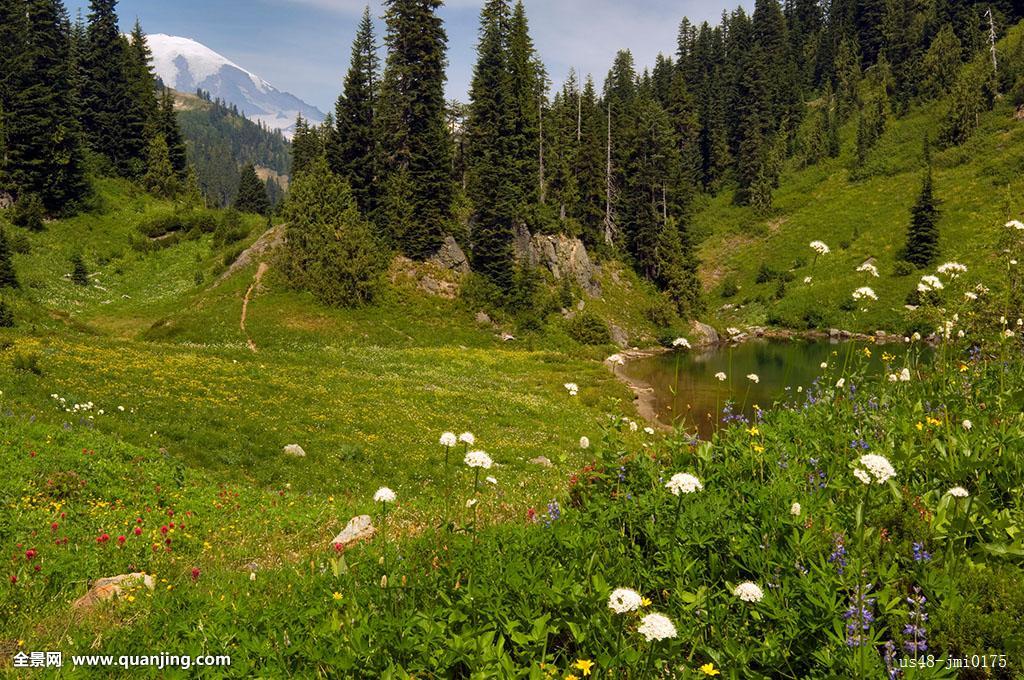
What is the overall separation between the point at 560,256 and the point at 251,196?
80.8 m

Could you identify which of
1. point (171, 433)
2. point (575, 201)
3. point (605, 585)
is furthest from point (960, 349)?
point (575, 201)

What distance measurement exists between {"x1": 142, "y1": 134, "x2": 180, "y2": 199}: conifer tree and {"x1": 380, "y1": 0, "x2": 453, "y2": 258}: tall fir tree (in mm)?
38823

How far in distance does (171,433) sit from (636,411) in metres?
A: 21.8

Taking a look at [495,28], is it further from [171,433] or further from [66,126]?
[171,433]

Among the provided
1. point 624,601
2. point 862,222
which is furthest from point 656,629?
point 862,222

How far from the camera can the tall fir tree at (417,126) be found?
4859cm

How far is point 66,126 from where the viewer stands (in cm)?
5759

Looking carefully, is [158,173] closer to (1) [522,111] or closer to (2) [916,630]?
(1) [522,111]

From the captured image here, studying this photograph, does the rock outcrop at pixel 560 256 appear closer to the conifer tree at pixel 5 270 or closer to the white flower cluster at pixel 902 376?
the conifer tree at pixel 5 270

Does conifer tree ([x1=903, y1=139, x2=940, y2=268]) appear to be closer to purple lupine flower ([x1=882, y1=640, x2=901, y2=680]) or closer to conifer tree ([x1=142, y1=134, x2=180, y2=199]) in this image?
purple lupine flower ([x1=882, y1=640, x2=901, y2=680])

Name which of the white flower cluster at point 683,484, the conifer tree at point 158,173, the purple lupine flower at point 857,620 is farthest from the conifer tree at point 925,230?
the conifer tree at point 158,173

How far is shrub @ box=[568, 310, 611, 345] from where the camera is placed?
5069 cm

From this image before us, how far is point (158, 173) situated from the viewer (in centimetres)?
7050

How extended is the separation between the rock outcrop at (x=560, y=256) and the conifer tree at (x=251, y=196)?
75.1 metres
